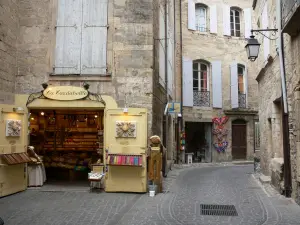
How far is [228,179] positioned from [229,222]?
5.86 m

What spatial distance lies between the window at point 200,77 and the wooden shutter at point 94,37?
35.1ft

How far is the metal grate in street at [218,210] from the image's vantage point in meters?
6.54

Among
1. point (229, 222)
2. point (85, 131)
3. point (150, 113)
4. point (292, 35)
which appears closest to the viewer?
point (229, 222)

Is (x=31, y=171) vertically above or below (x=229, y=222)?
above

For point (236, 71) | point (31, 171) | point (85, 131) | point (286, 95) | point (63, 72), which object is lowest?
point (31, 171)

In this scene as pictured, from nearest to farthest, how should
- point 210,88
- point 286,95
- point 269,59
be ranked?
point 286,95, point 269,59, point 210,88

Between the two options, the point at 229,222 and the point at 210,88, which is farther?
the point at 210,88

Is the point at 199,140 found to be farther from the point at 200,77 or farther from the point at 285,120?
the point at 285,120

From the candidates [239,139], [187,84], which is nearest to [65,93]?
[187,84]

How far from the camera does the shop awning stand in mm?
7892

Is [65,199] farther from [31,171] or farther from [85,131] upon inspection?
[85,131]

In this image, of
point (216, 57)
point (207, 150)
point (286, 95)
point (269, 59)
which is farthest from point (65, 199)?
point (216, 57)

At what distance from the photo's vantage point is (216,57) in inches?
774

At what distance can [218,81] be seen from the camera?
1925 cm
